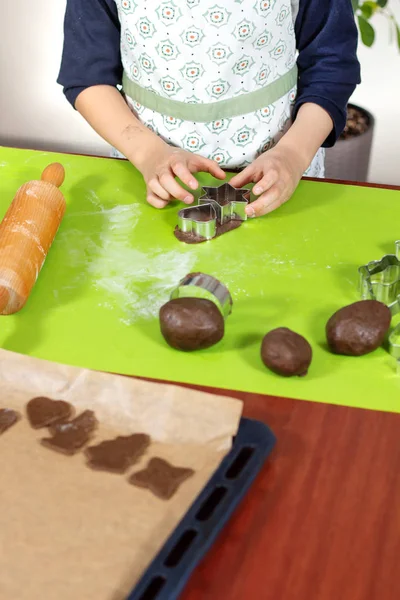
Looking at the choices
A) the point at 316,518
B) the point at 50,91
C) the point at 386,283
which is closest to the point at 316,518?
the point at 316,518

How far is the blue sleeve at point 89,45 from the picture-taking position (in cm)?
123

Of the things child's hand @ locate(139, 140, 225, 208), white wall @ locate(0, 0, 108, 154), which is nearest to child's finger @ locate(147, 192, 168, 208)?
child's hand @ locate(139, 140, 225, 208)

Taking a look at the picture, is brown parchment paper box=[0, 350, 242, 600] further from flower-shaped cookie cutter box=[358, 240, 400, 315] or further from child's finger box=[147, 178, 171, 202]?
child's finger box=[147, 178, 171, 202]

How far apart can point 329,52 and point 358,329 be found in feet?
2.04

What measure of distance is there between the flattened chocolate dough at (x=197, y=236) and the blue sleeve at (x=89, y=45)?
37cm

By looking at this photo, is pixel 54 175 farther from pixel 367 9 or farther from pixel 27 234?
pixel 367 9

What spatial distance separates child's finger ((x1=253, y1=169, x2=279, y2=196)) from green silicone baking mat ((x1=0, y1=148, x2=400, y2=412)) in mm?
49

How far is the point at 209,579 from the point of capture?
1.87ft

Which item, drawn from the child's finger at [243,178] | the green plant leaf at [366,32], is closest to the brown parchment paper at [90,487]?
the child's finger at [243,178]

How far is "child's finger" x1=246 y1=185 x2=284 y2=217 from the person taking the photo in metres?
1.03

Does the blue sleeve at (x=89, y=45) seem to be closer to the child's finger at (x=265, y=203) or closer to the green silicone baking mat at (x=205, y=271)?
the green silicone baking mat at (x=205, y=271)

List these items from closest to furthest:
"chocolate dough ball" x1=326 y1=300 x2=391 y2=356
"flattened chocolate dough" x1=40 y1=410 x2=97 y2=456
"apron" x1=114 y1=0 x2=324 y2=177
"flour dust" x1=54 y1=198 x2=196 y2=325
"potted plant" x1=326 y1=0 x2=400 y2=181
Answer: "flattened chocolate dough" x1=40 y1=410 x2=97 y2=456 < "chocolate dough ball" x1=326 y1=300 x2=391 y2=356 < "flour dust" x1=54 y1=198 x2=196 y2=325 < "apron" x1=114 y1=0 x2=324 y2=177 < "potted plant" x1=326 y1=0 x2=400 y2=181

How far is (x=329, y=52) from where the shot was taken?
1231 millimetres

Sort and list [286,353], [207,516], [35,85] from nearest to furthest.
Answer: [207,516]
[286,353]
[35,85]
